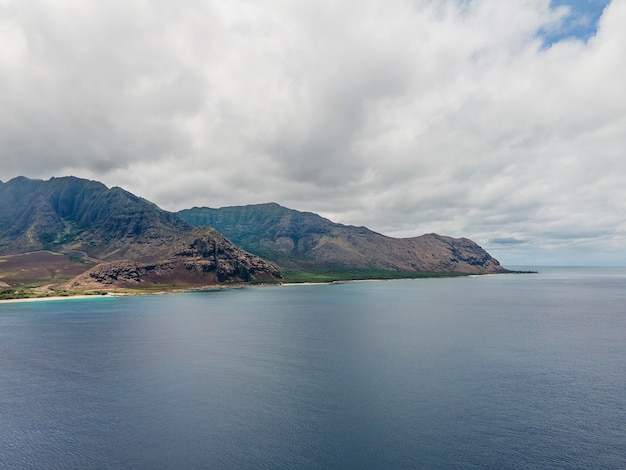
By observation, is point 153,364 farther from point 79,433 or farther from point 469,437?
point 469,437

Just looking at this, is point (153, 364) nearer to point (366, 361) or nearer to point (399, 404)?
point (366, 361)

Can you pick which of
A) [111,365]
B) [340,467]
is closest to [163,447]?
[340,467]

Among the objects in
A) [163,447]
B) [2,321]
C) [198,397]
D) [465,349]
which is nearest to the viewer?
[163,447]

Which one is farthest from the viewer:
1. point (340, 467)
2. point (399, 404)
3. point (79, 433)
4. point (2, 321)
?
point (2, 321)

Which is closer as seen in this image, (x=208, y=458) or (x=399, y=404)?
(x=208, y=458)

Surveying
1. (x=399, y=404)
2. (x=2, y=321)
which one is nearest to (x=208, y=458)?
(x=399, y=404)

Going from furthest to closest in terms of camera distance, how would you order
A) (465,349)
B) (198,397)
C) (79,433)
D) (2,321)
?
1. (2,321)
2. (465,349)
3. (198,397)
4. (79,433)

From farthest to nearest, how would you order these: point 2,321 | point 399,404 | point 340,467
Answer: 1. point 2,321
2. point 399,404
3. point 340,467
